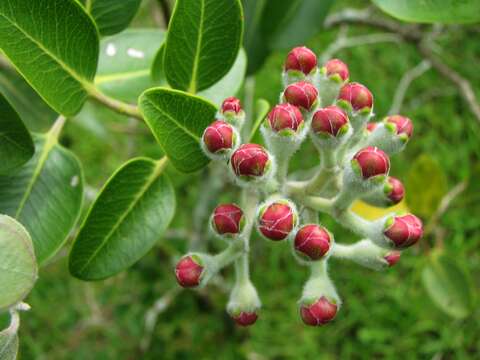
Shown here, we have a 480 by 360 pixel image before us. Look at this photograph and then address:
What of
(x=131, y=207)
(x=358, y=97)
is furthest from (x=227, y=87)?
(x=358, y=97)

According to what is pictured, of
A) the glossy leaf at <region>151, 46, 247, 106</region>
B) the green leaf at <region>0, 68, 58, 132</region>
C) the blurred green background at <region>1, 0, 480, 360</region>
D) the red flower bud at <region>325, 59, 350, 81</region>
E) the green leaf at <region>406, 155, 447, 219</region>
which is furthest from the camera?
the blurred green background at <region>1, 0, 480, 360</region>

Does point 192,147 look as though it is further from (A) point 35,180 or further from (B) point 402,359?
(B) point 402,359

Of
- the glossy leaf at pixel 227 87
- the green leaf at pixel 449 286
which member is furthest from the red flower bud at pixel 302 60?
the green leaf at pixel 449 286

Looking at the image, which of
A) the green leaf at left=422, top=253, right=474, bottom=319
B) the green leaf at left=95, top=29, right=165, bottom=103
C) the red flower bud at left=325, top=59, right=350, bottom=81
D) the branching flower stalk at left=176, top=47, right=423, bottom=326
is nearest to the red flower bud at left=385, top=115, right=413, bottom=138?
the branching flower stalk at left=176, top=47, right=423, bottom=326

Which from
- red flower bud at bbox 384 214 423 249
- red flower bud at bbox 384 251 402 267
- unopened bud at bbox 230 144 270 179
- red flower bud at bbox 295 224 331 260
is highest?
unopened bud at bbox 230 144 270 179

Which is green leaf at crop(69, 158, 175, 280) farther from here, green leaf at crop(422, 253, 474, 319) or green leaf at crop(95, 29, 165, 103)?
green leaf at crop(422, 253, 474, 319)

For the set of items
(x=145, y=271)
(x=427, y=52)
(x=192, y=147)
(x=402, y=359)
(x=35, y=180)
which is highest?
(x=192, y=147)

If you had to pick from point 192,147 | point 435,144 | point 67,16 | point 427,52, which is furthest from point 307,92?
point 435,144
